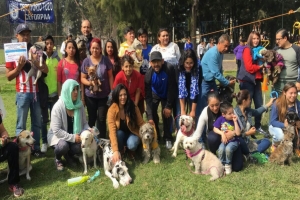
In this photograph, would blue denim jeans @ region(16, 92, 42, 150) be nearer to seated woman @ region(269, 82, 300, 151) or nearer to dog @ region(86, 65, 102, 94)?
dog @ region(86, 65, 102, 94)

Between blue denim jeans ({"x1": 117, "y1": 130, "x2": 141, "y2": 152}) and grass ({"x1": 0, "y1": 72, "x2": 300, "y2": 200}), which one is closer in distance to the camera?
grass ({"x1": 0, "y1": 72, "x2": 300, "y2": 200})

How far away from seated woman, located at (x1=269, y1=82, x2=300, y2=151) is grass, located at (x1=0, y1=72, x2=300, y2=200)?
508 mm

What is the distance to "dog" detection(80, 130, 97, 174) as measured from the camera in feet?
14.0

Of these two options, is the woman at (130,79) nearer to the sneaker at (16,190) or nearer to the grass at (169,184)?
the grass at (169,184)

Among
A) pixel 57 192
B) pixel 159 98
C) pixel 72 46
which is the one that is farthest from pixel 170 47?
pixel 57 192

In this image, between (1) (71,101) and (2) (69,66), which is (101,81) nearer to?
(2) (69,66)

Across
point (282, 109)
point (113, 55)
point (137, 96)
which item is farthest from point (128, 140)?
point (282, 109)

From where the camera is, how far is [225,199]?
3.54 meters

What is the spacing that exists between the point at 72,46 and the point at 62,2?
57.2 metres

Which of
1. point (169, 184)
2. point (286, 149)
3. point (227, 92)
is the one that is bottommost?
point (169, 184)

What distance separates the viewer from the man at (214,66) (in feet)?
16.5

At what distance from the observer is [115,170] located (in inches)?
162

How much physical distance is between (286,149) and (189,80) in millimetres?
1913

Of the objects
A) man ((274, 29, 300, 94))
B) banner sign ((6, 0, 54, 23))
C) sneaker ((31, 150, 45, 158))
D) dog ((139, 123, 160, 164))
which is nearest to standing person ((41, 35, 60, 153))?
sneaker ((31, 150, 45, 158))
